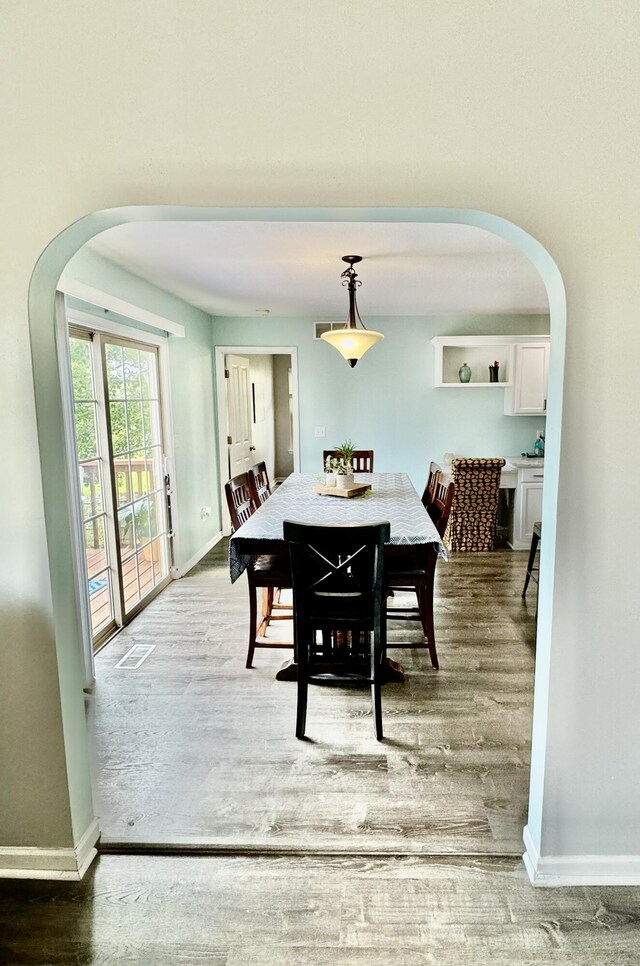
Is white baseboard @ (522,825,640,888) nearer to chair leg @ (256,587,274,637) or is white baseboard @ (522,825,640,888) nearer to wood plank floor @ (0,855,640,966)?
wood plank floor @ (0,855,640,966)

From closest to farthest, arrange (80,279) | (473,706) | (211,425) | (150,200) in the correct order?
(150,200) < (473,706) < (80,279) < (211,425)

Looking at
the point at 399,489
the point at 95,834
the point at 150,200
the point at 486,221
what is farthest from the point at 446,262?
the point at 95,834

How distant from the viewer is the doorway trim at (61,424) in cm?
144

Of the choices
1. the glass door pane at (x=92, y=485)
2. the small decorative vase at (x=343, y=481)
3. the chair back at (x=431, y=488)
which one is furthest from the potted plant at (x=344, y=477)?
the glass door pane at (x=92, y=485)

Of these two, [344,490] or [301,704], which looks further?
[344,490]

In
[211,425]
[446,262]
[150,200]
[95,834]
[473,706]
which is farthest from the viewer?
[211,425]

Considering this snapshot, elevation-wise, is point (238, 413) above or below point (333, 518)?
above

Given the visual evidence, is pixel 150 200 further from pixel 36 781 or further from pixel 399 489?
pixel 399 489

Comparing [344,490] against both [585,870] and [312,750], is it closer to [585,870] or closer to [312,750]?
[312,750]

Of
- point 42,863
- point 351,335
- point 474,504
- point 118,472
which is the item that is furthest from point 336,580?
point 474,504

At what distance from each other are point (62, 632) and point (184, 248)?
226 centimetres

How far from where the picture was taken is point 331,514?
10.0ft

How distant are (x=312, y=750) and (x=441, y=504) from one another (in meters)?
1.64

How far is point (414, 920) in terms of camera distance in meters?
1.54
